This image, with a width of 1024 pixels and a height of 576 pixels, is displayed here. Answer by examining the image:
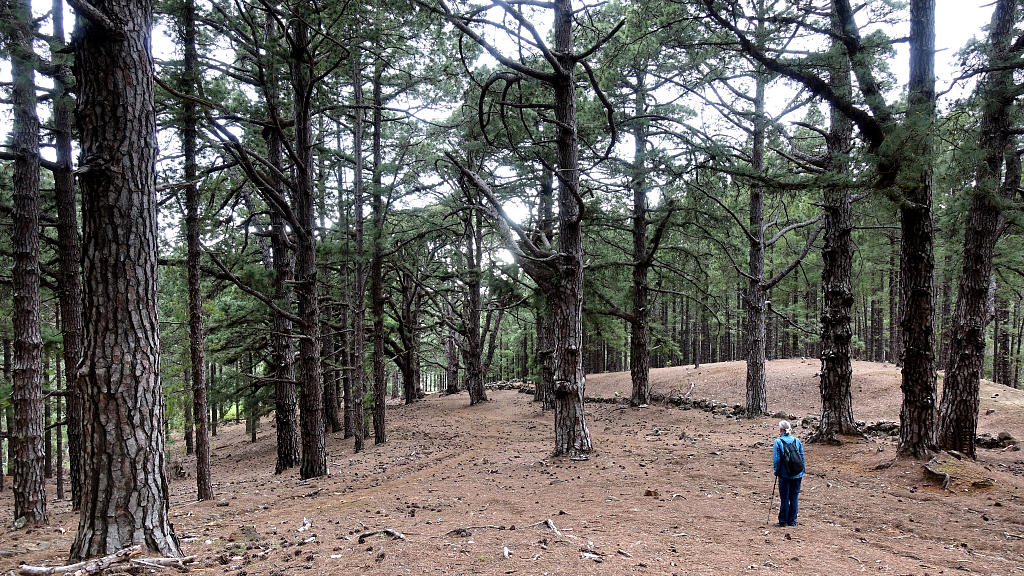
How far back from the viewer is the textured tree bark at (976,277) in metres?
8.55

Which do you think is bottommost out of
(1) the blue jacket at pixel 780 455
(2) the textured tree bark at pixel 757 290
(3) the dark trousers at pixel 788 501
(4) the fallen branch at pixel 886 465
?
(4) the fallen branch at pixel 886 465

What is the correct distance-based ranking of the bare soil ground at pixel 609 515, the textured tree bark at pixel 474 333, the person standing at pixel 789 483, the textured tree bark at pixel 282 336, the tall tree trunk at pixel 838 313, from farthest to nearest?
1. the textured tree bark at pixel 474 333
2. the textured tree bark at pixel 282 336
3. the tall tree trunk at pixel 838 313
4. the person standing at pixel 789 483
5. the bare soil ground at pixel 609 515

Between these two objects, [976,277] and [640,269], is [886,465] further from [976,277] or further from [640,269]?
[640,269]

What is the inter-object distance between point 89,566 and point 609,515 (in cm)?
488

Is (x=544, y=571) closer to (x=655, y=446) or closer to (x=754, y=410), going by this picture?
(x=655, y=446)

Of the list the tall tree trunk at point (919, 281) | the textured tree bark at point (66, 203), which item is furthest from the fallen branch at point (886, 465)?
the textured tree bark at point (66, 203)

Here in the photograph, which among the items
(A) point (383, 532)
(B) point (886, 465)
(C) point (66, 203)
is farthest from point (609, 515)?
(C) point (66, 203)

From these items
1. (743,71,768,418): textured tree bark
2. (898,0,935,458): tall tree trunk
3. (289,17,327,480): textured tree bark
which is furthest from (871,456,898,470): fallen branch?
(289,17,327,480): textured tree bark

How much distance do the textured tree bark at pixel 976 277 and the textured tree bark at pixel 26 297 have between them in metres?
15.1

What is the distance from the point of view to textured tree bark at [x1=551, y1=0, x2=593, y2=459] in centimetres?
934

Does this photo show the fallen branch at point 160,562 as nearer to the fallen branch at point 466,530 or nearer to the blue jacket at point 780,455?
the fallen branch at point 466,530

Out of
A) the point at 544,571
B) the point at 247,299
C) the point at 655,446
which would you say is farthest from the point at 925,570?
the point at 247,299

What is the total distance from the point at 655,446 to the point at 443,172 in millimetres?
8621

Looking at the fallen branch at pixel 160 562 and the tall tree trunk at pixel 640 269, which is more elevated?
the tall tree trunk at pixel 640 269
